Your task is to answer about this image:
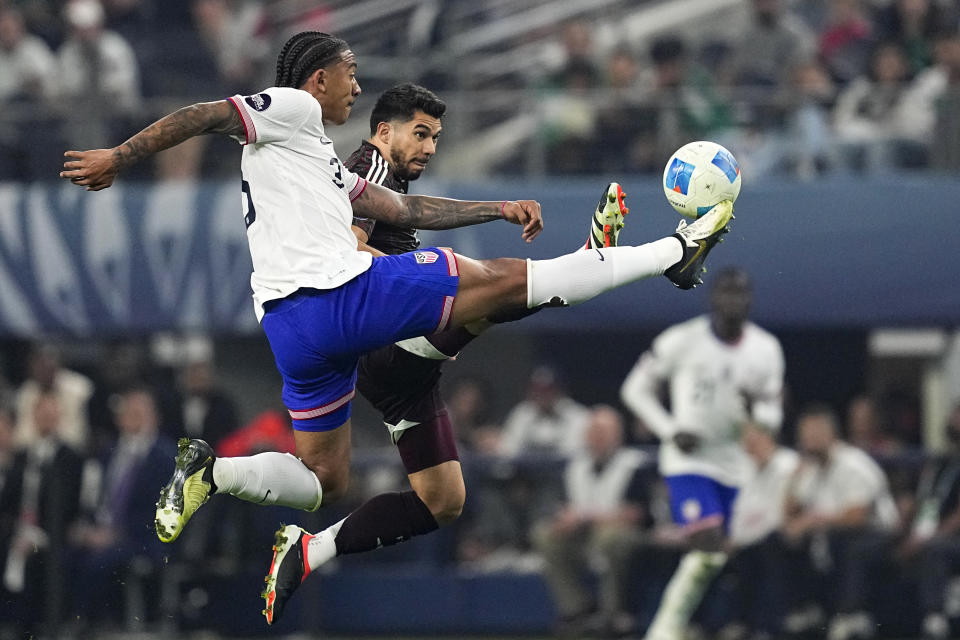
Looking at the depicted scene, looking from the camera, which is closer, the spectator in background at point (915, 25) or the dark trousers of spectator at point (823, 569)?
the dark trousers of spectator at point (823, 569)

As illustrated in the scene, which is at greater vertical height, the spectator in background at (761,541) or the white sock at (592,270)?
the white sock at (592,270)

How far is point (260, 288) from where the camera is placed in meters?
6.61

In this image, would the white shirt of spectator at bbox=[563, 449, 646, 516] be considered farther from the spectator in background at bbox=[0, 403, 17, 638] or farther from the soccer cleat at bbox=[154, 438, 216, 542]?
the soccer cleat at bbox=[154, 438, 216, 542]

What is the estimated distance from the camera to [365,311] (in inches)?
254

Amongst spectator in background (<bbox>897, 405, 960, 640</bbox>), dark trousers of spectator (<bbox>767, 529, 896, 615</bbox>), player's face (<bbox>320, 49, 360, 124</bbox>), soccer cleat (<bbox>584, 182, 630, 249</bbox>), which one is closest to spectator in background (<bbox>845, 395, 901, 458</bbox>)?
spectator in background (<bbox>897, 405, 960, 640</bbox>)

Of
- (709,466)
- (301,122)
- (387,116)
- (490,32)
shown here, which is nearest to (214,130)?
(301,122)

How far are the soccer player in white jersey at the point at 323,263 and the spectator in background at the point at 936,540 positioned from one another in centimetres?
521

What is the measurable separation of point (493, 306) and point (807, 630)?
563 centimetres

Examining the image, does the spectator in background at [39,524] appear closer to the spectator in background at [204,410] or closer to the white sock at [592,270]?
the spectator in background at [204,410]

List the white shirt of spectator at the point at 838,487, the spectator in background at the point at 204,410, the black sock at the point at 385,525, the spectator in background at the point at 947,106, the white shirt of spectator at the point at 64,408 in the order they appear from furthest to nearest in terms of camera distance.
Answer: the white shirt of spectator at the point at 64,408, the spectator in background at the point at 204,410, the spectator in background at the point at 947,106, the white shirt of spectator at the point at 838,487, the black sock at the point at 385,525

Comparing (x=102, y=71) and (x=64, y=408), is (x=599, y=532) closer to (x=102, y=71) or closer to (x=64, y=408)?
(x=64, y=408)

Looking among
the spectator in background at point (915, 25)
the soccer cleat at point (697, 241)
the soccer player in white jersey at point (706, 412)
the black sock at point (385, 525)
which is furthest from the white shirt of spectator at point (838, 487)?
the soccer cleat at point (697, 241)

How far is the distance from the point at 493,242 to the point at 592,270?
5741 millimetres

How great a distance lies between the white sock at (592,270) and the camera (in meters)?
6.56
